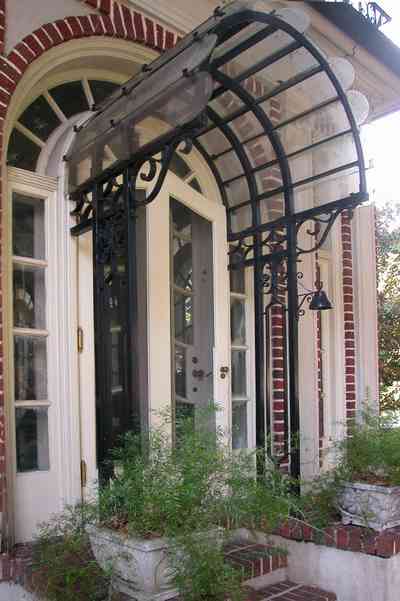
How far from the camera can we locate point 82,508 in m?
3.05

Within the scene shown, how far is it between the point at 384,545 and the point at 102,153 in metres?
2.66

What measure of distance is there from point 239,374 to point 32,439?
6.34 feet

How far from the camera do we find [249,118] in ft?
14.8

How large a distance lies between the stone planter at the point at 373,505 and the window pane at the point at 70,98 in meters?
2.84

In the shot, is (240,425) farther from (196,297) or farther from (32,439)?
(32,439)

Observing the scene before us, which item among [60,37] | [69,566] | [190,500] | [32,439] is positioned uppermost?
[60,37]

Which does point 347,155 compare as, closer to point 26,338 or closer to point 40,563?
point 26,338

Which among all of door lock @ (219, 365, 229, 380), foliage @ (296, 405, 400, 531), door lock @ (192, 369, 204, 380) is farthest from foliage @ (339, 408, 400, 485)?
door lock @ (192, 369, 204, 380)

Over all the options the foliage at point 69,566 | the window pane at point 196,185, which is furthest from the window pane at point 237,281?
the foliage at point 69,566

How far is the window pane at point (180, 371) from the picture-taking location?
4656mm

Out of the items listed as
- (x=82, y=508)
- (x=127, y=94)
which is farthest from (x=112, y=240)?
(x=82, y=508)

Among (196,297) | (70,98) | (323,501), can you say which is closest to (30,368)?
(196,297)

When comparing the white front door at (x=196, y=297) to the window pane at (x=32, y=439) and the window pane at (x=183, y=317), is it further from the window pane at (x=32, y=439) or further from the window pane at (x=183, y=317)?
the window pane at (x=32, y=439)

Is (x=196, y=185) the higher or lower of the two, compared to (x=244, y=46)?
lower
